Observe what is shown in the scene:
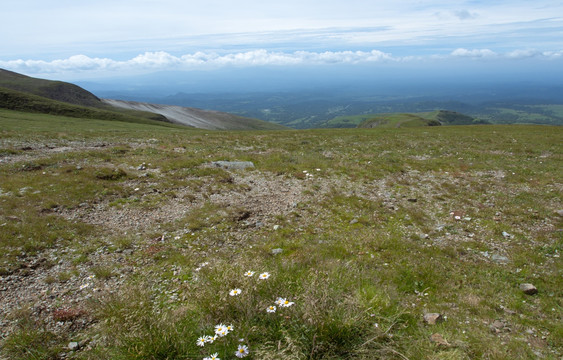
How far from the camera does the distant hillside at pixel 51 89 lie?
133875 millimetres

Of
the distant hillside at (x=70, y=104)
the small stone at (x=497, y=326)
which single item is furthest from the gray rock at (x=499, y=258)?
the distant hillside at (x=70, y=104)

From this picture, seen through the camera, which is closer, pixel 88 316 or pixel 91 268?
pixel 88 316

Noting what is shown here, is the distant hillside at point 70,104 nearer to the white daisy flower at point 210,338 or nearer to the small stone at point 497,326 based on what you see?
the white daisy flower at point 210,338

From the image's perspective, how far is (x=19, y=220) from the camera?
1202 centimetres

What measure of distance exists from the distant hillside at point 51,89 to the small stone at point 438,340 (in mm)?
163877

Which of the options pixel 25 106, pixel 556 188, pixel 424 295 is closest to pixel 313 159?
pixel 556 188

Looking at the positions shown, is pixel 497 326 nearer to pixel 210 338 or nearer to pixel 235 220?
pixel 210 338

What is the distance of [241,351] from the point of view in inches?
195

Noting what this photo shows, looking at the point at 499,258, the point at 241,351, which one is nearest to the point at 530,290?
the point at 499,258

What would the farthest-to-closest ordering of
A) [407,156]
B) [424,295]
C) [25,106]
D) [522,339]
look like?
[25,106] < [407,156] < [424,295] < [522,339]

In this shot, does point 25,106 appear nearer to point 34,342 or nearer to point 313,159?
point 313,159

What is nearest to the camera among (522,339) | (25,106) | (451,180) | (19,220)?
(522,339)

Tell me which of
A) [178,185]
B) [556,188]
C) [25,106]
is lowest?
[556,188]

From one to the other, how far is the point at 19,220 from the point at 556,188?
93.5 ft
